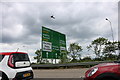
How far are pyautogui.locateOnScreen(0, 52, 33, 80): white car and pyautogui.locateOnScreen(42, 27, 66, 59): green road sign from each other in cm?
1314

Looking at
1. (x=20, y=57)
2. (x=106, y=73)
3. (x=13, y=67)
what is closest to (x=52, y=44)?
(x=20, y=57)

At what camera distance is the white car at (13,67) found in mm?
6562

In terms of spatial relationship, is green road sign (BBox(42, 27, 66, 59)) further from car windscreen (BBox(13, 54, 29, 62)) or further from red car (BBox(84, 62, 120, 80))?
red car (BBox(84, 62, 120, 80))

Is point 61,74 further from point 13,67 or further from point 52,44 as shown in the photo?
point 52,44

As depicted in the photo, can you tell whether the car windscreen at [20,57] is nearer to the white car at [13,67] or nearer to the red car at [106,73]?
the white car at [13,67]

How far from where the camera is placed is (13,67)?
667 centimetres

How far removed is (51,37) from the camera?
2219 cm

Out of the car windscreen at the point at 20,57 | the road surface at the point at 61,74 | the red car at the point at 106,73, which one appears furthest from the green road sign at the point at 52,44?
the red car at the point at 106,73

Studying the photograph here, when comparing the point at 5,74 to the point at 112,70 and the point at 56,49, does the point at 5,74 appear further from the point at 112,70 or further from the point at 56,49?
the point at 56,49

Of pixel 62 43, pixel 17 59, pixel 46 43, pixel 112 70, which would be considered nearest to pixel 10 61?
pixel 17 59

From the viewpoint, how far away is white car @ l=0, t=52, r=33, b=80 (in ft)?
21.5

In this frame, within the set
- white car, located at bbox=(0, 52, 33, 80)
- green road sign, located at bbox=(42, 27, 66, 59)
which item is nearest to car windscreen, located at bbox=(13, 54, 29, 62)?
white car, located at bbox=(0, 52, 33, 80)

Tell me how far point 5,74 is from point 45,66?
1312cm

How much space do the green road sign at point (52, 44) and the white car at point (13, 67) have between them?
13142 millimetres
